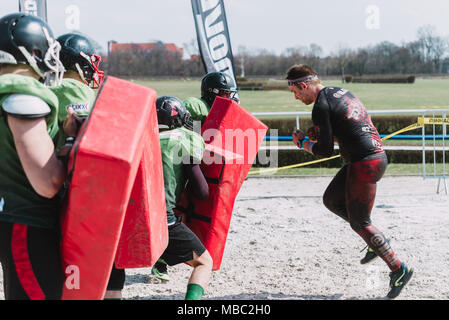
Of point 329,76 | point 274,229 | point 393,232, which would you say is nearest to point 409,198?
point 393,232

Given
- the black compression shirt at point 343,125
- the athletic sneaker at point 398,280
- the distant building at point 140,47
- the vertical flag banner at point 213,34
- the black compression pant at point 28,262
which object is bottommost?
the athletic sneaker at point 398,280

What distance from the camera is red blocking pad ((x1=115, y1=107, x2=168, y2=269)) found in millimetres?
2248

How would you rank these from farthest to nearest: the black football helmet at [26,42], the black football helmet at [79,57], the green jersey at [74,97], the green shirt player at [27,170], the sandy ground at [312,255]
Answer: the sandy ground at [312,255]
the black football helmet at [79,57]
the green jersey at [74,97]
the black football helmet at [26,42]
the green shirt player at [27,170]

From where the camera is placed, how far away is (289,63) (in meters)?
81.1

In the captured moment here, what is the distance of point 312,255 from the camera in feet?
15.6

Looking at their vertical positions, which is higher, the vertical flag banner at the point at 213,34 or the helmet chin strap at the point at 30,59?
the vertical flag banner at the point at 213,34

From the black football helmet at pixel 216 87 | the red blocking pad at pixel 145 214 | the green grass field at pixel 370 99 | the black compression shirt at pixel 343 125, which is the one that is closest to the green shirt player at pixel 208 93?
the black football helmet at pixel 216 87

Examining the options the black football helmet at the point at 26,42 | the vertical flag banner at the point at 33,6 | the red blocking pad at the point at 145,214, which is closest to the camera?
Result: the black football helmet at the point at 26,42

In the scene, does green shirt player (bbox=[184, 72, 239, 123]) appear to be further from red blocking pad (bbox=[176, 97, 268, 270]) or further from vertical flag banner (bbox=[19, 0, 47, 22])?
vertical flag banner (bbox=[19, 0, 47, 22])

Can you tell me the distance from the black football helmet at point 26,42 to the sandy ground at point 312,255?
7.58 feet

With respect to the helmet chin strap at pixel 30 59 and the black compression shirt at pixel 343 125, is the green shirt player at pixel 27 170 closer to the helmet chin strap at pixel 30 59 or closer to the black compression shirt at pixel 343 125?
the helmet chin strap at pixel 30 59

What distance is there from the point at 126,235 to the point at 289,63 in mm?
81180

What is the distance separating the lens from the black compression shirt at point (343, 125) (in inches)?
149
